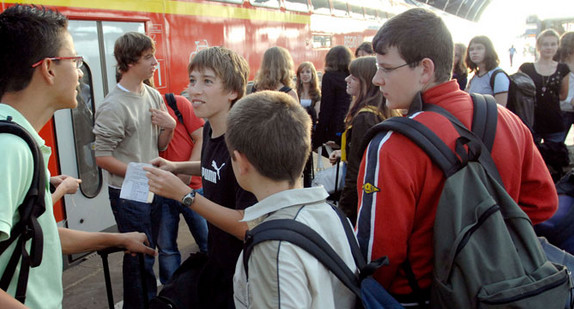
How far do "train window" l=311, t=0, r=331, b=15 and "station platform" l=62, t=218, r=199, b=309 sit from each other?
5974mm

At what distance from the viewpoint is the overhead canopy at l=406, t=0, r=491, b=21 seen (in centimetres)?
4253

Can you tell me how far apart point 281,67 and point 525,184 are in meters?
3.08

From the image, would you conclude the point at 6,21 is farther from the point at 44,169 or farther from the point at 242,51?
the point at 242,51

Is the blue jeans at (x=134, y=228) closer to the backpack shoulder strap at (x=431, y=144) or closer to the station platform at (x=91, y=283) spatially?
the station platform at (x=91, y=283)

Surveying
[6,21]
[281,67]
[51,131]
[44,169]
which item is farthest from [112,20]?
[44,169]

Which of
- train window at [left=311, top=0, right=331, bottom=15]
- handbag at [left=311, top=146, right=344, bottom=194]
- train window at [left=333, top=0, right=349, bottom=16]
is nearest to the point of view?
handbag at [left=311, top=146, right=344, bottom=194]

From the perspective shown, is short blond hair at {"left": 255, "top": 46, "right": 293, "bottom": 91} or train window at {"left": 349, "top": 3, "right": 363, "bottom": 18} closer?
short blond hair at {"left": 255, "top": 46, "right": 293, "bottom": 91}

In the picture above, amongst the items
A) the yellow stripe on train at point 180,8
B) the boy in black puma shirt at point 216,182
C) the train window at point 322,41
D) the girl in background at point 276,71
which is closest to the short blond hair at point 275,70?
the girl in background at point 276,71

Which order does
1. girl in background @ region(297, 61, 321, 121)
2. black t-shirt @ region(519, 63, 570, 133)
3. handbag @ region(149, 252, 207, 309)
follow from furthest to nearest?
girl in background @ region(297, 61, 321, 121)
black t-shirt @ region(519, 63, 570, 133)
handbag @ region(149, 252, 207, 309)

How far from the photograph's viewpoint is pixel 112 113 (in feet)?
9.78

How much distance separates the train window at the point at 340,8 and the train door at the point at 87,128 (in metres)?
6.46

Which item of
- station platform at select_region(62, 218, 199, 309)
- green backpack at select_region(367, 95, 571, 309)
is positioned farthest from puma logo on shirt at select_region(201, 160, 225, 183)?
station platform at select_region(62, 218, 199, 309)

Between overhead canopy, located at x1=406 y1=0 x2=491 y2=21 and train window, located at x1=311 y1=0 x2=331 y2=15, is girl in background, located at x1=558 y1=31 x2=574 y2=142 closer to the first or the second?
train window, located at x1=311 y1=0 x2=331 y2=15

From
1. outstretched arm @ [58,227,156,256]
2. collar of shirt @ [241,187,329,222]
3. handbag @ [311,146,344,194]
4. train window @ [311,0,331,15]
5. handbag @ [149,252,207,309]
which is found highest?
train window @ [311,0,331,15]
